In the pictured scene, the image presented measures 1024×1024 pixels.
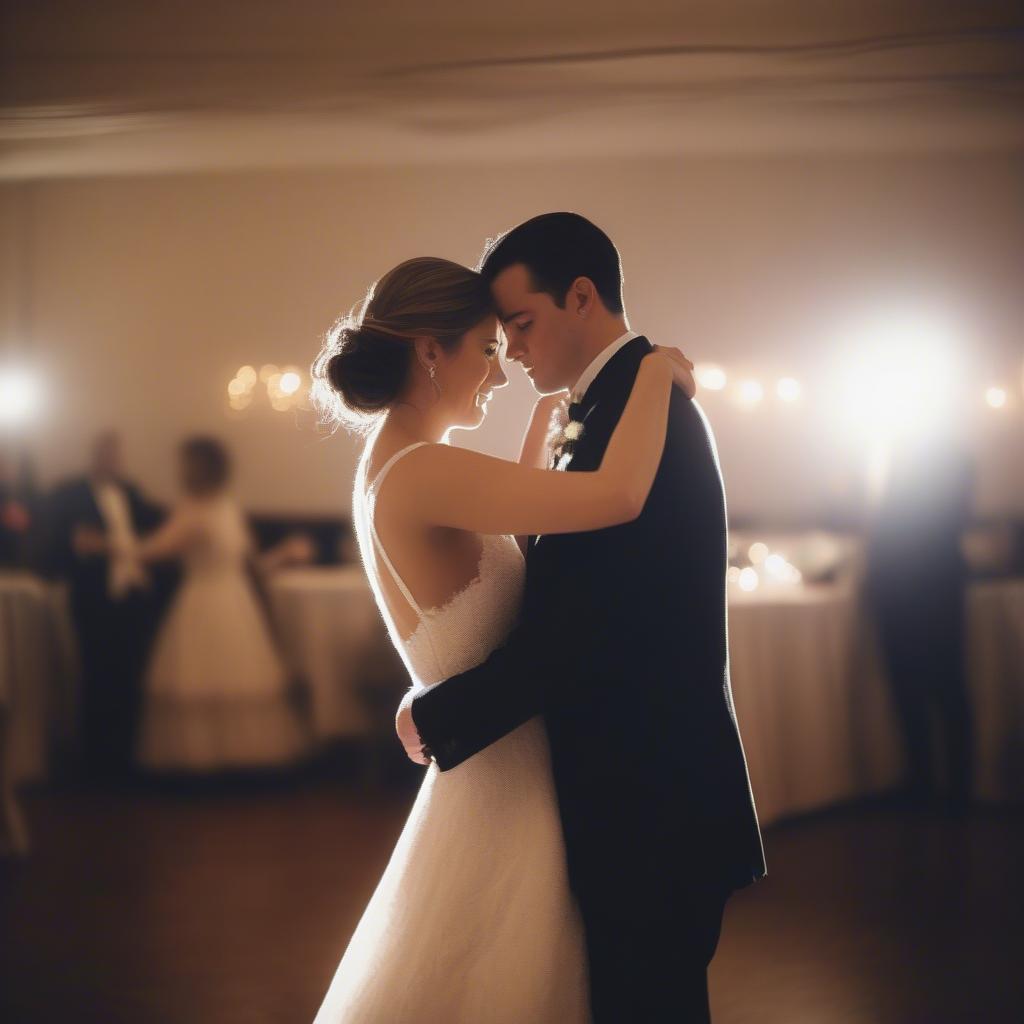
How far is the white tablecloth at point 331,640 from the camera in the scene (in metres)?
4.11

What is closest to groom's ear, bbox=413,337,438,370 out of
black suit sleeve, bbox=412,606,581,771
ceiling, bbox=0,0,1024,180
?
black suit sleeve, bbox=412,606,581,771

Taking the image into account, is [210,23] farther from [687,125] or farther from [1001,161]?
[1001,161]

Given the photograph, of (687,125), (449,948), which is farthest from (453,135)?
(449,948)

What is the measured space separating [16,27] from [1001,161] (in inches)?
157

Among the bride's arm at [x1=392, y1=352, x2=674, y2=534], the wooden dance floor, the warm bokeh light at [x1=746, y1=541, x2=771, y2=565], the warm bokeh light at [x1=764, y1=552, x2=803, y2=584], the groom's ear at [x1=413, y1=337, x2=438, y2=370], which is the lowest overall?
the wooden dance floor

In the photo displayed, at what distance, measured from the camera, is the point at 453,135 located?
3617 mm

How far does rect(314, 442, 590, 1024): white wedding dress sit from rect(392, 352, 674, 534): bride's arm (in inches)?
2.9

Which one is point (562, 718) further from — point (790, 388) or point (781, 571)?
point (790, 388)

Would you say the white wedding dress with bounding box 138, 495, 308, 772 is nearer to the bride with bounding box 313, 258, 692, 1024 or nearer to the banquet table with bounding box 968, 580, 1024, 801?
the banquet table with bounding box 968, 580, 1024, 801

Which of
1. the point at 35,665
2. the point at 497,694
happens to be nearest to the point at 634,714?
the point at 497,694

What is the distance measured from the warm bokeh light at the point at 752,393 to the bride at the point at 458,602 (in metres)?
3.75

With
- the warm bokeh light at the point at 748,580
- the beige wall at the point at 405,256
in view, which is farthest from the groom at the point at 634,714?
the beige wall at the point at 405,256

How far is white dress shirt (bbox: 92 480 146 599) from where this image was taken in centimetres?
446

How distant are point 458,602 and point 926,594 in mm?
2871
